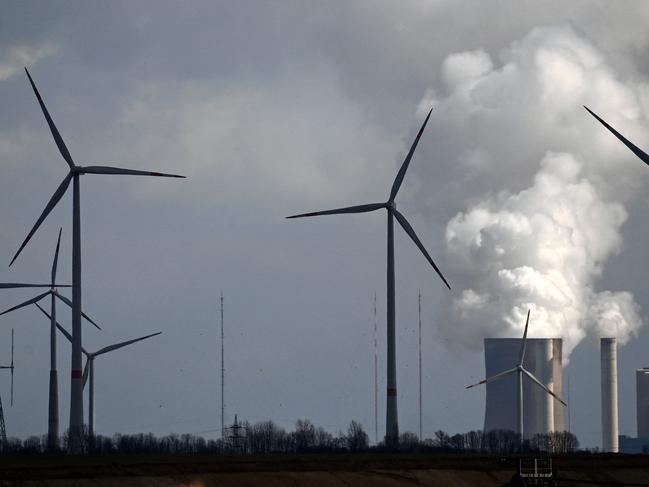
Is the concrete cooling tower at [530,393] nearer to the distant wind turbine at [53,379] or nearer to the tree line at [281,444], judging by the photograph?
the tree line at [281,444]

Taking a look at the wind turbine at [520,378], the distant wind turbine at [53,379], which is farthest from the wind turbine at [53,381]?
the wind turbine at [520,378]

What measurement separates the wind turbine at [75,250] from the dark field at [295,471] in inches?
121

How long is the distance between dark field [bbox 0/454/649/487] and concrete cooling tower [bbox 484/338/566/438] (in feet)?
224

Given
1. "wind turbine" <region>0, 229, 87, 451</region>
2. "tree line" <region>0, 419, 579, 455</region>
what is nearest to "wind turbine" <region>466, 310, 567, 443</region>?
"tree line" <region>0, 419, 579, 455</region>

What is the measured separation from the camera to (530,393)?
19138 centimetres

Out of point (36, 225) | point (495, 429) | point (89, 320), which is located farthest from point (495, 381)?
point (36, 225)

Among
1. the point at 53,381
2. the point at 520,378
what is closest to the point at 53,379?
the point at 53,381

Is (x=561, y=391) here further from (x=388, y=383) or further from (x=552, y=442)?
(x=388, y=383)

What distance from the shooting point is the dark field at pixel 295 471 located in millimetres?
89812

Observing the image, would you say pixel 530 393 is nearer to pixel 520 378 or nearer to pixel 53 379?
pixel 520 378

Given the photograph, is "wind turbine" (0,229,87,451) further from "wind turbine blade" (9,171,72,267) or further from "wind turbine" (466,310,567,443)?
"wind turbine" (466,310,567,443)

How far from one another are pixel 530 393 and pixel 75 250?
4064 inches

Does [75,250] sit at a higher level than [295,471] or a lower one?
higher

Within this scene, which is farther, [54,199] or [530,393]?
[530,393]
